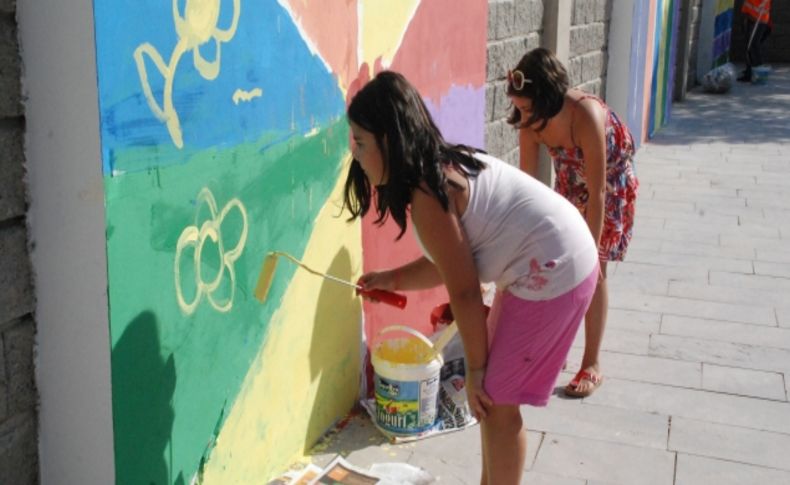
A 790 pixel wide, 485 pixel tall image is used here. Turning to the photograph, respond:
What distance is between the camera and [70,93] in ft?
6.62

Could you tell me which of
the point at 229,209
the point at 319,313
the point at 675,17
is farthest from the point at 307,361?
the point at 675,17

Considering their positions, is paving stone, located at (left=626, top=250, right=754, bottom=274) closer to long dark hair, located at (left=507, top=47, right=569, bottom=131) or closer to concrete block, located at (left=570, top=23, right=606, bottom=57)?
concrete block, located at (left=570, top=23, right=606, bottom=57)

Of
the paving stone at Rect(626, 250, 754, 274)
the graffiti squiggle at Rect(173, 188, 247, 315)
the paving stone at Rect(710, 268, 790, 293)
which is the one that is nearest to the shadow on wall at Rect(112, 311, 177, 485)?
the graffiti squiggle at Rect(173, 188, 247, 315)

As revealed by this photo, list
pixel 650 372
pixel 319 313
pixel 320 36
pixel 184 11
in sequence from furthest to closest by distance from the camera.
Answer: pixel 650 372
pixel 319 313
pixel 320 36
pixel 184 11

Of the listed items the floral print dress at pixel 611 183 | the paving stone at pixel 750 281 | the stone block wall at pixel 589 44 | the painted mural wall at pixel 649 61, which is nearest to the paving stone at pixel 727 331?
the paving stone at pixel 750 281

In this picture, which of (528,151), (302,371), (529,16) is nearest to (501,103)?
(529,16)

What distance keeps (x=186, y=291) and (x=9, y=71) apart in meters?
0.74

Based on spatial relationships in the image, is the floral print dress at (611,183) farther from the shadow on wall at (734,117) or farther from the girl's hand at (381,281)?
the shadow on wall at (734,117)

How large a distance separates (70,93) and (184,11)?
444 millimetres

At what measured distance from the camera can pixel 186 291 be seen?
2.46 meters

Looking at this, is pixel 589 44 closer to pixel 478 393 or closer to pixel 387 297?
pixel 387 297

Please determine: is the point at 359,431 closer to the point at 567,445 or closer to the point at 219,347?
the point at 567,445

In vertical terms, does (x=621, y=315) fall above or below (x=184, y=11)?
below

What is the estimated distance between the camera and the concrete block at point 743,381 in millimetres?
4004
